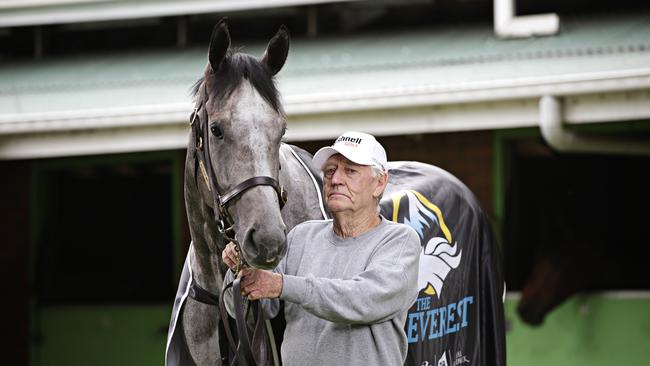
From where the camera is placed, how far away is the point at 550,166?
24.9 ft

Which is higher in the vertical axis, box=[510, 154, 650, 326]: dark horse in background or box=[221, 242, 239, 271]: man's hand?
box=[221, 242, 239, 271]: man's hand

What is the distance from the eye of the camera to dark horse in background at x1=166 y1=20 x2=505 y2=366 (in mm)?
3160

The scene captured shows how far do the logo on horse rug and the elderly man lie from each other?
102cm

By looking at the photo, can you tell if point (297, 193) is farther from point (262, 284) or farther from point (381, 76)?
point (381, 76)

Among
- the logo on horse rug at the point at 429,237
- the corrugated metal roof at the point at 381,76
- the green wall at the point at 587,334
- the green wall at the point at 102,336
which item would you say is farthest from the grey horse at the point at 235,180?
the green wall at the point at 102,336

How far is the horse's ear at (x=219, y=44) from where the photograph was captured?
330cm

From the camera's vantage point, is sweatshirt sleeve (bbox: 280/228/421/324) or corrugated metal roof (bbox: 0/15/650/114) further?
corrugated metal roof (bbox: 0/15/650/114)

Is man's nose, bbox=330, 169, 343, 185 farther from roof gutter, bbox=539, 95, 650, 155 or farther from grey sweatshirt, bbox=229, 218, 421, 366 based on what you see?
roof gutter, bbox=539, 95, 650, 155

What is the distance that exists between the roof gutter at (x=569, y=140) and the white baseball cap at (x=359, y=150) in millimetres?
3294

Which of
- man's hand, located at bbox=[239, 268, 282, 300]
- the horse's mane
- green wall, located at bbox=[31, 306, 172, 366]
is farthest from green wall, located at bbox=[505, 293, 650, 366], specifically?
man's hand, located at bbox=[239, 268, 282, 300]

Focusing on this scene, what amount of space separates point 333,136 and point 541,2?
2.55m

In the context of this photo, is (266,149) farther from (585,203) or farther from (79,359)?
(79,359)

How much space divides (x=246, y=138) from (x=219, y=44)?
358 mm

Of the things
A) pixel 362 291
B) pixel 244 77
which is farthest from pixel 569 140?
pixel 362 291
